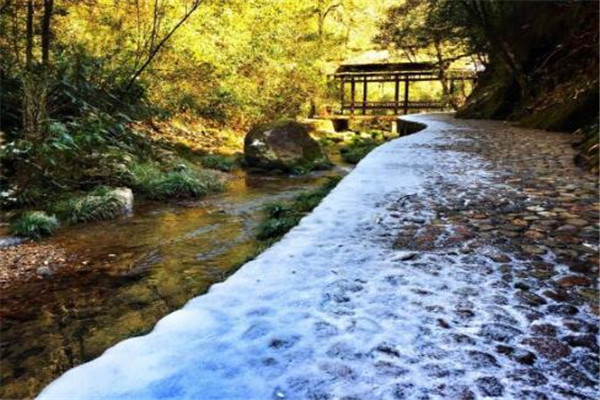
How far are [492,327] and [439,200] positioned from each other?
2372 mm

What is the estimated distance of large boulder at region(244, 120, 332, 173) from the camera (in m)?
11.9

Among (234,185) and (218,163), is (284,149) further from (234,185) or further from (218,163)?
(234,185)

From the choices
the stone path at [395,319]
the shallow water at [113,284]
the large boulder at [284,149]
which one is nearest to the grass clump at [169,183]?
the shallow water at [113,284]

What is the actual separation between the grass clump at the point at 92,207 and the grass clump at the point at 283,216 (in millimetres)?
2147

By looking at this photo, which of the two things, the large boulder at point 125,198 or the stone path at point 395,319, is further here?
the large boulder at point 125,198

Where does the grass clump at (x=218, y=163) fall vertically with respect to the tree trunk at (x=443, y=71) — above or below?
below

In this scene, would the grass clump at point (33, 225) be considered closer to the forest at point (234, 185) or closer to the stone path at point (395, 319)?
the forest at point (234, 185)

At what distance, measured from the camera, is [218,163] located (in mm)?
11961

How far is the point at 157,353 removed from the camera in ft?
6.97

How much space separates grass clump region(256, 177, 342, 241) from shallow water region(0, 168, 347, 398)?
22 centimetres

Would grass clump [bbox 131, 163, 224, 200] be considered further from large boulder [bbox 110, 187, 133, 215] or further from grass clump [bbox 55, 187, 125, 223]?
grass clump [bbox 55, 187, 125, 223]

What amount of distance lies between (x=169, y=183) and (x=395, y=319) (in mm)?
6879

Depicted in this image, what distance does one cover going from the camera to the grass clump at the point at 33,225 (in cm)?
596

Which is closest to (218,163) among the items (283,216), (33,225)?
(283,216)
